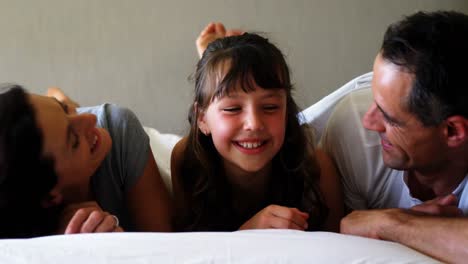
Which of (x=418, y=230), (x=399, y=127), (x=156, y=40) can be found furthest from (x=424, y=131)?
(x=156, y=40)

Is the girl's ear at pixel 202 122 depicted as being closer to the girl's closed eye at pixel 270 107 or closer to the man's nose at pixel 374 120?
the girl's closed eye at pixel 270 107

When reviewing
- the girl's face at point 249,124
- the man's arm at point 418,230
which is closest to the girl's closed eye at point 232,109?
the girl's face at point 249,124

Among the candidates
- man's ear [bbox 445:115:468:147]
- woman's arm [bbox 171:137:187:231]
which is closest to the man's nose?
man's ear [bbox 445:115:468:147]

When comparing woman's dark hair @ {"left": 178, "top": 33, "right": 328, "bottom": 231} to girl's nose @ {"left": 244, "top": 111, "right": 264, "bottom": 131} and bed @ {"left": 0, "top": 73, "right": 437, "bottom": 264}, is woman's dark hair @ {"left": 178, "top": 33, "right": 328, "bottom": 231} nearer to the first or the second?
girl's nose @ {"left": 244, "top": 111, "right": 264, "bottom": 131}

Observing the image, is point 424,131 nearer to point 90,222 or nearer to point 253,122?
point 253,122

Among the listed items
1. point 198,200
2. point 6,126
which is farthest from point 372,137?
point 6,126

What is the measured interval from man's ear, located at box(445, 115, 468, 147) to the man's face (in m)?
0.01

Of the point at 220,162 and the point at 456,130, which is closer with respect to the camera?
the point at 456,130

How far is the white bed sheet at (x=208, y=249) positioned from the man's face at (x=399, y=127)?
0.25m

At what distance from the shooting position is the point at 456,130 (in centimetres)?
96

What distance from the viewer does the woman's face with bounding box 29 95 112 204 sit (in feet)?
3.11

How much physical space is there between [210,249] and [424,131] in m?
0.45

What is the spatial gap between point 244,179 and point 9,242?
1.78 ft

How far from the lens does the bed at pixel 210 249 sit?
30.0 inches
